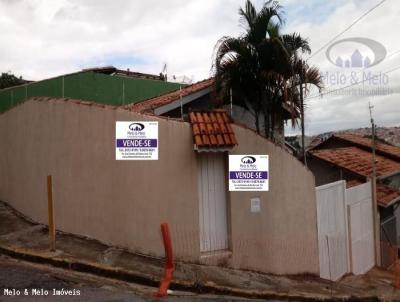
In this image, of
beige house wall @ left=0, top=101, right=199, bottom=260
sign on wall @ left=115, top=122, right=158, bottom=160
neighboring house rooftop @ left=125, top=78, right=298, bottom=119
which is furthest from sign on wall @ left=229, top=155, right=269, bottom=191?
neighboring house rooftop @ left=125, top=78, right=298, bottom=119

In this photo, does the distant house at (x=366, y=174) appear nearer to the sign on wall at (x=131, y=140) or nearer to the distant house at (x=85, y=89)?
the distant house at (x=85, y=89)

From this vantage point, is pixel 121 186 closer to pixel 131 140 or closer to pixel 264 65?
pixel 131 140

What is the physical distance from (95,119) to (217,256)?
3.28 m

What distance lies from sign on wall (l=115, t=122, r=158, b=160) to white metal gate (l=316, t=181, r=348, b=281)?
3.70 m

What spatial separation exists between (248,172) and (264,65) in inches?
102

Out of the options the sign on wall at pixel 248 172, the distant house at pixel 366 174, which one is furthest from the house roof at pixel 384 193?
the sign on wall at pixel 248 172

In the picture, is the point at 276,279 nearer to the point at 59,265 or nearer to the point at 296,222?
the point at 296,222

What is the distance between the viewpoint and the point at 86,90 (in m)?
9.64

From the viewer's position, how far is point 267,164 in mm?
7934

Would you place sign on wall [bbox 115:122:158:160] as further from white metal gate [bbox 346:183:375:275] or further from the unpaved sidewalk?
white metal gate [bbox 346:183:375:275]

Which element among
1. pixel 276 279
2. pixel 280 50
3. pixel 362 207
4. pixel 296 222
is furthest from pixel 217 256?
pixel 362 207

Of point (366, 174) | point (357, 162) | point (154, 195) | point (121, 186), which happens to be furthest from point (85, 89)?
point (357, 162)

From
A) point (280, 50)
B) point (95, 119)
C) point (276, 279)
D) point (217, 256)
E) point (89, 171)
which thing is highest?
point (280, 50)

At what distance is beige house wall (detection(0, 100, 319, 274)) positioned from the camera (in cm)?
735
